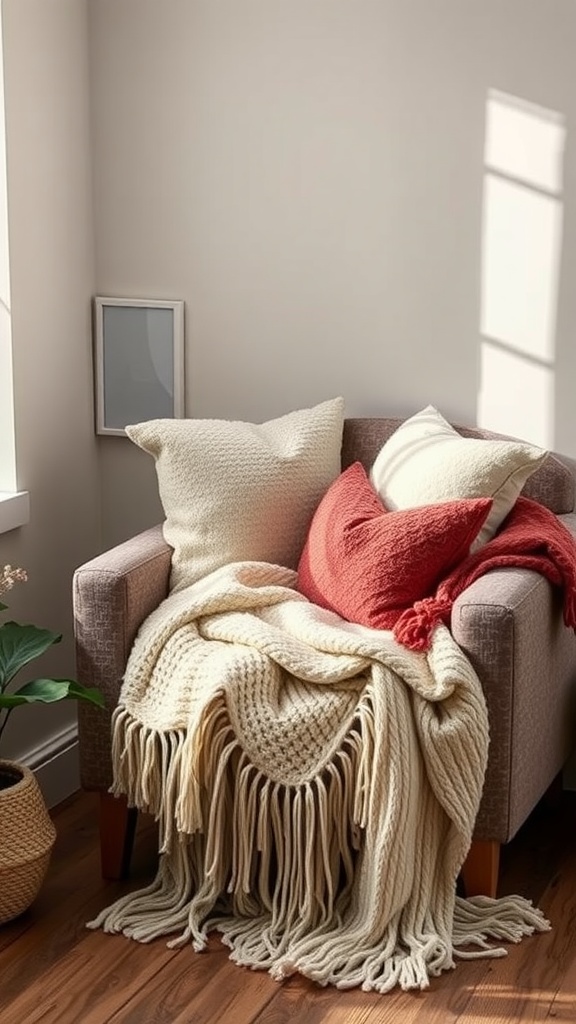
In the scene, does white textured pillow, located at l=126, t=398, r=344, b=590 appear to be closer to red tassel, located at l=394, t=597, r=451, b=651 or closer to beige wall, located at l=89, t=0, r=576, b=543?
beige wall, located at l=89, t=0, r=576, b=543

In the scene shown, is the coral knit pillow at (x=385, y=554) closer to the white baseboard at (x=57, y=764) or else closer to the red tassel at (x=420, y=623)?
the red tassel at (x=420, y=623)

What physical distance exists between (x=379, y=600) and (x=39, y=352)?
3.38ft

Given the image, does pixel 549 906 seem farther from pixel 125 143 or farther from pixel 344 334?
pixel 125 143

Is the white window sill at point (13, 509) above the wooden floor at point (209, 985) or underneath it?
above

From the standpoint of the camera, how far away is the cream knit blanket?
103 inches

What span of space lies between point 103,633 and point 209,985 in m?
0.70

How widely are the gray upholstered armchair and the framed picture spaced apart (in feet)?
1.64

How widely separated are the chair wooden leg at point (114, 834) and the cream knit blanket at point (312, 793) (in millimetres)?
127

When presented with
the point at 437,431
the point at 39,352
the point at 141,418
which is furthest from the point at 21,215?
the point at 437,431

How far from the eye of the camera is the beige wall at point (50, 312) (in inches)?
128

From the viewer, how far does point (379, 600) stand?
9.39 feet

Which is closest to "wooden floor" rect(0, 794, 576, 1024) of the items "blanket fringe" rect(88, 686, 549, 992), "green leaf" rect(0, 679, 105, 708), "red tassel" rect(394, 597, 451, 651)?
"blanket fringe" rect(88, 686, 549, 992)

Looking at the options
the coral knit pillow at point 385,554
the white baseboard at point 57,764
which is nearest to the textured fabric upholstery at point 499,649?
the coral knit pillow at point 385,554

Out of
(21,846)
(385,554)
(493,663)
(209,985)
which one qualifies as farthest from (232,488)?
(209,985)
